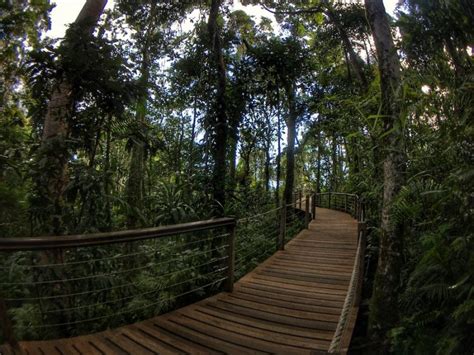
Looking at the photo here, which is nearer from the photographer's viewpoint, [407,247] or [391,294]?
[391,294]

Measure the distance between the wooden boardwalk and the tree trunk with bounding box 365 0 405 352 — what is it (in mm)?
462

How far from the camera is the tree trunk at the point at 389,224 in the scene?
3.35 metres

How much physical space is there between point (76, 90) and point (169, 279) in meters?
2.67

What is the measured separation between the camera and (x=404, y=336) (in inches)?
120

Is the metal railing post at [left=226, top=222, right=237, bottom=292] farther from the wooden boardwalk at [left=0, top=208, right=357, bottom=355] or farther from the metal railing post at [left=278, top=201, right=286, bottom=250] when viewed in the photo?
the metal railing post at [left=278, top=201, right=286, bottom=250]

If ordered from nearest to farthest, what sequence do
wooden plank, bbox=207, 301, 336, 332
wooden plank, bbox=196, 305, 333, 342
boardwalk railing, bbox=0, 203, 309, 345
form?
boardwalk railing, bbox=0, 203, 309, 345
wooden plank, bbox=196, 305, 333, 342
wooden plank, bbox=207, 301, 336, 332

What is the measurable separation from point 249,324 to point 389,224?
190 centimetres

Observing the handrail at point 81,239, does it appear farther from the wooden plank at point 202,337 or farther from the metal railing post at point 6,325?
the wooden plank at point 202,337

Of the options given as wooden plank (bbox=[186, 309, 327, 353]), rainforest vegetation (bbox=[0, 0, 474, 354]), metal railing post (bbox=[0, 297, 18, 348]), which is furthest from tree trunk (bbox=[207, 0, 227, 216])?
metal railing post (bbox=[0, 297, 18, 348])

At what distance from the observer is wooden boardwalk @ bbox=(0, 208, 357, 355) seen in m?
A: 2.46

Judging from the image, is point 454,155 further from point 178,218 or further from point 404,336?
point 178,218

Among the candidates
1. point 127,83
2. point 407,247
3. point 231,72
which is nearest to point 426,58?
point 407,247

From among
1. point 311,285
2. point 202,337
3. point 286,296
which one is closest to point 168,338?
point 202,337

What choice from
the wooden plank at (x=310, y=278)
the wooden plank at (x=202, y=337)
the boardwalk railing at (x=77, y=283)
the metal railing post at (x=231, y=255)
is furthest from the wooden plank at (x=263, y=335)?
the wooden plank at (x=310, y=278)
